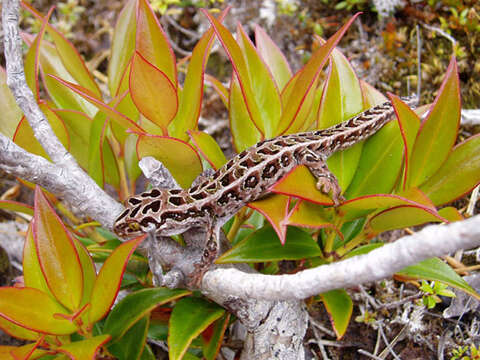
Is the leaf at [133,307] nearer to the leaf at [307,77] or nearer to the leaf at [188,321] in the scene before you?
the leaf at [188,321]

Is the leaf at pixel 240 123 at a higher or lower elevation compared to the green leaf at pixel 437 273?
higher

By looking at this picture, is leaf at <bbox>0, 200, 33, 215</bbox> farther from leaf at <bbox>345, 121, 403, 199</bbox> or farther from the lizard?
leaf at <bbox>345, 121, 403, 199</bbox>

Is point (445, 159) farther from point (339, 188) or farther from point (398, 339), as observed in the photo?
point (398, 339)

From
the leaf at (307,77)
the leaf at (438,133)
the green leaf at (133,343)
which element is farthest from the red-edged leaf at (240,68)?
the green leaf at (133,343)

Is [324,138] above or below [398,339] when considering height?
above

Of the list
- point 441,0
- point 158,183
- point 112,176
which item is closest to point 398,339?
point 158,183

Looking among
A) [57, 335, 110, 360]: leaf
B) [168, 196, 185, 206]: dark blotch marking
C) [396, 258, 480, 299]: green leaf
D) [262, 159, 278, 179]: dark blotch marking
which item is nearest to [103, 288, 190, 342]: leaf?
[57, 335, 110, 360]: leaf
